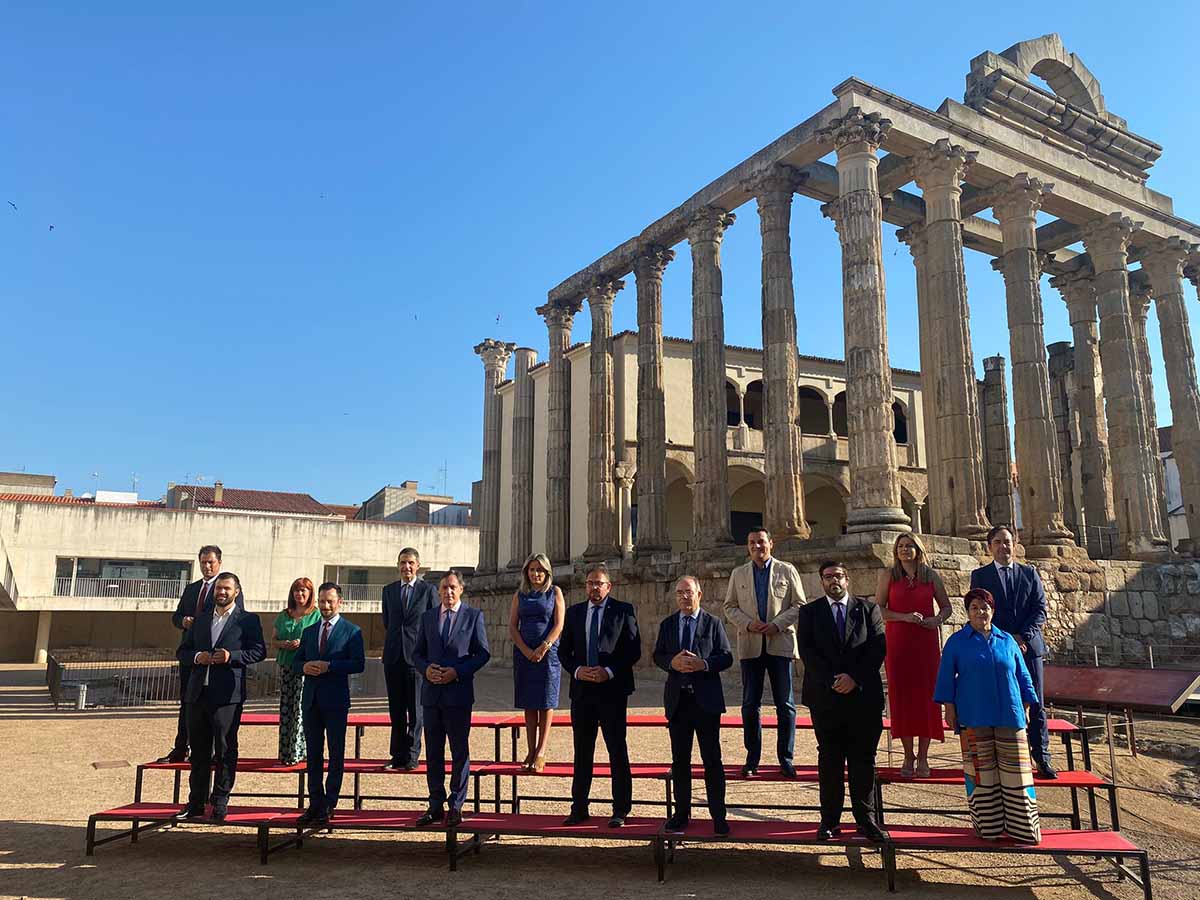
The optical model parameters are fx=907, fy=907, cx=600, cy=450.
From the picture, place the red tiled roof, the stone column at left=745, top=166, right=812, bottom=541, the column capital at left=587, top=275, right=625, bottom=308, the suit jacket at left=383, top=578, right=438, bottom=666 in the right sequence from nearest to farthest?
1. the suit jacket at left=383, top=578, right=438, bottom=666
2. the stone column at left=745, top=166, right=812, bottom=541
3. the column capital at left=587, top=275, right=625, bottom=308
4. the red tiled roof

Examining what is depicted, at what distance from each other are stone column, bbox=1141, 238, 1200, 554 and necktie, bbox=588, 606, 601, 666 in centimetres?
1876

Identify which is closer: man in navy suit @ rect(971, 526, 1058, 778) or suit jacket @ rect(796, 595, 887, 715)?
suit jacket @ rect(796, 595, 887, 715)

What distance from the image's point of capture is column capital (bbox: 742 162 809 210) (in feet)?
59.5

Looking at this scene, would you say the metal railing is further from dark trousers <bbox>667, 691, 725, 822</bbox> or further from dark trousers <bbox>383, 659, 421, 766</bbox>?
dark trousers <bbox>667, 691, 725, 822</bbox>

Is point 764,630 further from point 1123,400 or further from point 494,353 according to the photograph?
point 494,353

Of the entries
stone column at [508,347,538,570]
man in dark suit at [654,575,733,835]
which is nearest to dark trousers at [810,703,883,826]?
man in dark suit at [654,575,733,835]

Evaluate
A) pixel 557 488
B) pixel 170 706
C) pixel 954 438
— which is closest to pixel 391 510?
pixel 557 488

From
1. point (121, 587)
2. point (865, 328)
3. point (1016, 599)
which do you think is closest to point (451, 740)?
point (1016, 599)

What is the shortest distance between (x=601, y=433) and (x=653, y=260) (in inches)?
178

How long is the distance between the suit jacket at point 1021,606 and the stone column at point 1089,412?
16115 mm

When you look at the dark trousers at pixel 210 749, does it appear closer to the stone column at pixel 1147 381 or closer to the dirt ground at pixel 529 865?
the dirt ground at pixel 529 865

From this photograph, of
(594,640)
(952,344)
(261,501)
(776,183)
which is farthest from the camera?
(261,501)

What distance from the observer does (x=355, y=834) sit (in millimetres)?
6535

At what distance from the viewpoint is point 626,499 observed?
27.5m
